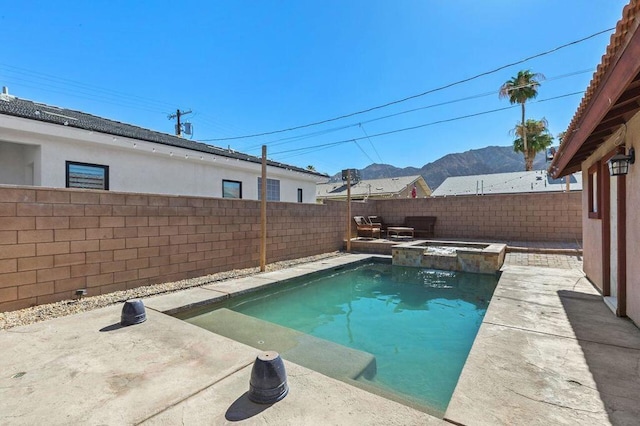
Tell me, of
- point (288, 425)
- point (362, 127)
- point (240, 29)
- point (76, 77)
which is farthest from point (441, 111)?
point (76, 77)

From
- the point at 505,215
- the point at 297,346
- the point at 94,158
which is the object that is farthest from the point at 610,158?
the point at 94,158

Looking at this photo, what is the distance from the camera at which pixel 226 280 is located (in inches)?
229

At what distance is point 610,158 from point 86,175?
30.4ft

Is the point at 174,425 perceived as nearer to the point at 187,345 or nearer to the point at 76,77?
the point at 187,345

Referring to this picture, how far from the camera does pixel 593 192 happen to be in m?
5.01

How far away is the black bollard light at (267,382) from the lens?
1.94 meters

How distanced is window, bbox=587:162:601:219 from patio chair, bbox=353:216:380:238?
251 inches

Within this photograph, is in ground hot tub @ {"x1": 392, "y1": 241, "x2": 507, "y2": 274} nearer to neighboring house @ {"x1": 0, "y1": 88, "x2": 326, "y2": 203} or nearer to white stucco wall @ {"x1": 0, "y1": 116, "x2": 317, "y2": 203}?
white stucco wall @ {"x1": 0, "y1": 116, "x2": 317, "y2": 203}

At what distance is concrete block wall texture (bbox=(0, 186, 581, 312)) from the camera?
153 inches

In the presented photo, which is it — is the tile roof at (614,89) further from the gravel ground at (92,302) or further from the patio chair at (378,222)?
the patio chair at (378,222)

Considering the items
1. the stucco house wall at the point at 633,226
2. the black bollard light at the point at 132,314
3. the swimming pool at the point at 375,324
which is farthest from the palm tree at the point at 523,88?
the black bollard light at the point at 132,314

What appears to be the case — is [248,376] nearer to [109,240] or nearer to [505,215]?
[109,240]

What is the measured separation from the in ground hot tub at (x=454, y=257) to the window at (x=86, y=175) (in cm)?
741

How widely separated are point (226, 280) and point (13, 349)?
321 centimetres
